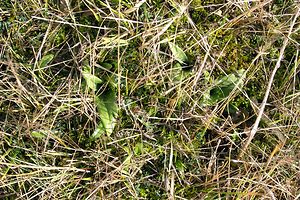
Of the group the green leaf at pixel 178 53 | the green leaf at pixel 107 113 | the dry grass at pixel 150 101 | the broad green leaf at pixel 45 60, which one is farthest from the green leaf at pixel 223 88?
the broad green leaf at pixel 45 60

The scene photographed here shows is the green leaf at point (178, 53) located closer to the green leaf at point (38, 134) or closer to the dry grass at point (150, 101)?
the dry grass at point (150, 101)

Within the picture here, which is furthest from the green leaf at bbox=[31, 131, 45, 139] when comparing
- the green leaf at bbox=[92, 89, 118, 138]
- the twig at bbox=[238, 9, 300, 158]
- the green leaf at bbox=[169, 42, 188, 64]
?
the twig at bbox=[238, 9, 300, 158]

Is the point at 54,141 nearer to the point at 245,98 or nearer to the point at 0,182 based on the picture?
the point at 0,182

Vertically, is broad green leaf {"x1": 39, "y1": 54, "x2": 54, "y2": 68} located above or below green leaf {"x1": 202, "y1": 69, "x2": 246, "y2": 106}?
above

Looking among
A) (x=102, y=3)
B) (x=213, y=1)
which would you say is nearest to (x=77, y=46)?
(x=102, y=3)

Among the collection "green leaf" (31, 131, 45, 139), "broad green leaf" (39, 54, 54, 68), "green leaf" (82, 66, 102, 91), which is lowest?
"green leaf" (31, 131, 45, 139)

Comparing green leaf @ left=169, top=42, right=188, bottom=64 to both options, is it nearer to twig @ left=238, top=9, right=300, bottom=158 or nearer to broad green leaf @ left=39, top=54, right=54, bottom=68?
twig @ left=238, top=9, right=300, bottom=158

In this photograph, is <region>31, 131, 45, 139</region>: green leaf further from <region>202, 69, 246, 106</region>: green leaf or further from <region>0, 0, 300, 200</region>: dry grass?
<region>202, 69, 246, 106</region>: green leaf

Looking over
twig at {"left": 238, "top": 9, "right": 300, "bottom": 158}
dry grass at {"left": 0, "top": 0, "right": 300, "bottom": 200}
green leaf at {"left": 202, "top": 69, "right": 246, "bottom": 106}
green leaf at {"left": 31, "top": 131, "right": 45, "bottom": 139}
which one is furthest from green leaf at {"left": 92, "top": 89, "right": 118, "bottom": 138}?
twig at {"left": 238, "top": 9, "right": 300, "bottom": 158}
